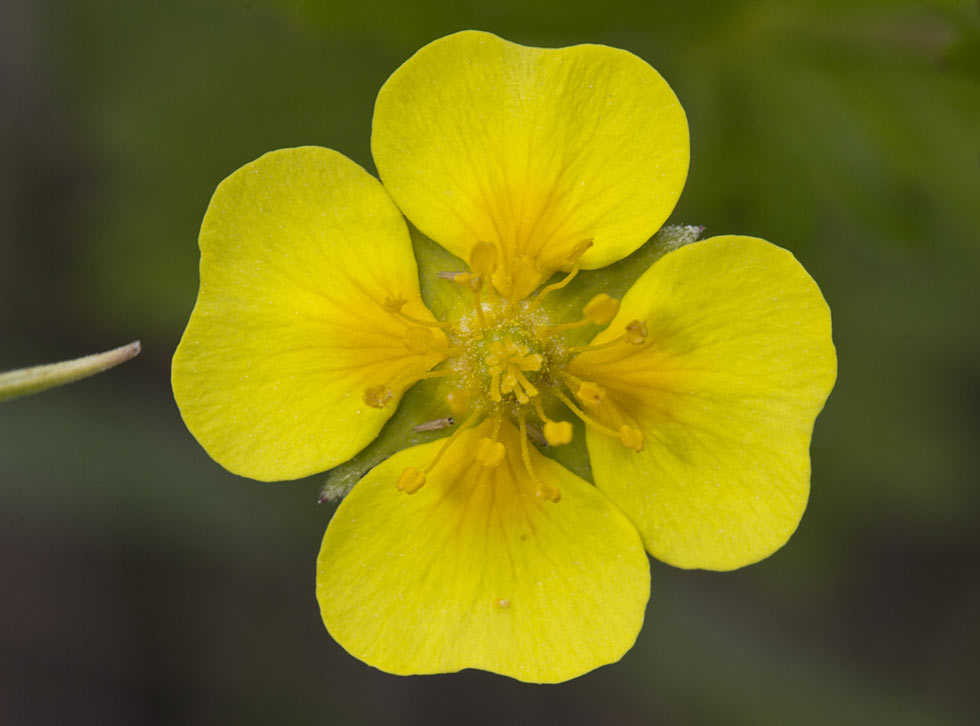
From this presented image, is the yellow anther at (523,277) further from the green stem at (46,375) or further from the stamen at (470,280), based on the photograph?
the green stem at (46,375)

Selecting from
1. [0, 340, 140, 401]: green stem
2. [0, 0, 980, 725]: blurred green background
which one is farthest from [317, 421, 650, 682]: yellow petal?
[0, 0, 980, 725]: blurred green background

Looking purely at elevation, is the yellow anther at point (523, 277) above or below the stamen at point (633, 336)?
above

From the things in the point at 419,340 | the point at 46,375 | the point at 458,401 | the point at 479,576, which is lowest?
the point at 479,576

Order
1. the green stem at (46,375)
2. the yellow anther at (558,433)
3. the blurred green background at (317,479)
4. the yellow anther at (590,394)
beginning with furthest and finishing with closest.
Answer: the blurred green background at (317,479) → the yellow anther at (590,394) → the yellow anther at (558,433) → the green stem at (46,375)

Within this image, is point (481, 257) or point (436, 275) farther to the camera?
point (436, 275)

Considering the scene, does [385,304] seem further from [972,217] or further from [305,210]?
[972,217]

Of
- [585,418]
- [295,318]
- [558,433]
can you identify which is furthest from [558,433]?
[295,318]

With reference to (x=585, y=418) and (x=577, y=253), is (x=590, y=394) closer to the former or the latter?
(x=585, y=418)

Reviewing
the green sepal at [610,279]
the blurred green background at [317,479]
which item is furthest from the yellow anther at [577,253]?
the blurred green background at [317,479]

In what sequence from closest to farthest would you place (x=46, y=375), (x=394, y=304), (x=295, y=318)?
(x=46, y=375), (x=394, y=304), (x=295, y=318)
